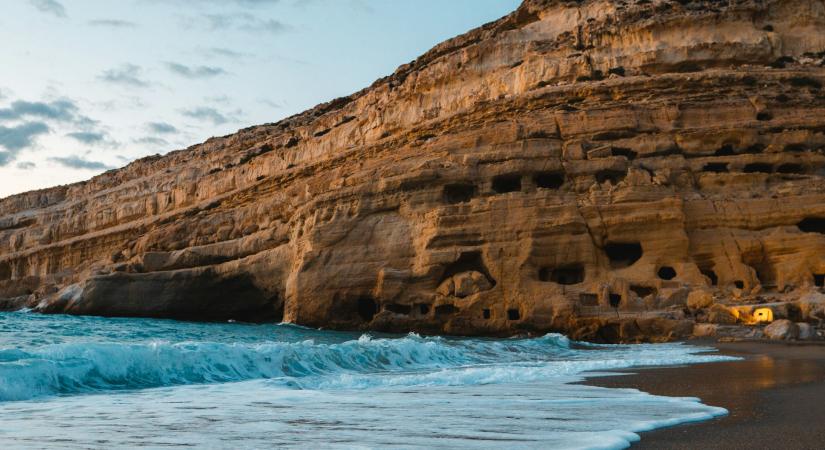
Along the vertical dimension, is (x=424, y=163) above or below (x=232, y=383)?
above

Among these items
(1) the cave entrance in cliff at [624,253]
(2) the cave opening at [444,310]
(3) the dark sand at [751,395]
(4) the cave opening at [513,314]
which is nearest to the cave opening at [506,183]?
(1) the cave entrance in cliff at [624,253]

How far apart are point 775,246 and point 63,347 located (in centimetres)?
1759

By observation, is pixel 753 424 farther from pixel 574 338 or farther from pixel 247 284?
pixel 247 284

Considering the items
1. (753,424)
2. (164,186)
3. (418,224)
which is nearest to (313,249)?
(418,224)

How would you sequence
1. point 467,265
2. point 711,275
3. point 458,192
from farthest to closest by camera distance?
point 458,192 < point 467,265 < point 711,275

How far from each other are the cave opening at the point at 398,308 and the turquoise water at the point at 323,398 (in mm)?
6879

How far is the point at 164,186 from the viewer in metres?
44.7

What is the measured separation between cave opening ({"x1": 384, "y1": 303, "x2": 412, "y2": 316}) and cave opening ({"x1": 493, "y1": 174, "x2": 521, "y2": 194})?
446cm

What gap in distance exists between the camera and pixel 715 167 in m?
23.9

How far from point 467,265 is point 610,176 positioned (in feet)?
16.3

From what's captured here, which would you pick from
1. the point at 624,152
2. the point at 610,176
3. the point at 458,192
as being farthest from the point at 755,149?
the point at 458,192

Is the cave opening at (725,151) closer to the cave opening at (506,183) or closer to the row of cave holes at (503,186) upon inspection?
the row of cave holes at (503,186)

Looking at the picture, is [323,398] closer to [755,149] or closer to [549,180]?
[549,180]

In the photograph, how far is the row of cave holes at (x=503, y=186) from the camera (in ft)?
80.0
